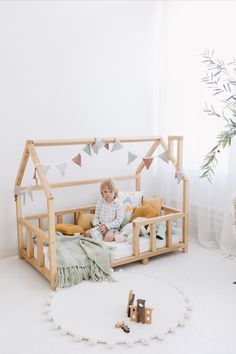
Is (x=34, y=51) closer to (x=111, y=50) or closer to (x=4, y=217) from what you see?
(x=111, y=50)

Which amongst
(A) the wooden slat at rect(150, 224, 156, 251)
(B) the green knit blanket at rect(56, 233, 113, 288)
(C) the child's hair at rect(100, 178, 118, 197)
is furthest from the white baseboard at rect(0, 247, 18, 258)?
(A) the wooden slat at rect(150, 224, 156, 251)

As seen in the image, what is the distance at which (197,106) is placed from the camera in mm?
3502

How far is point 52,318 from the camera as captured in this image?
86.2 inches

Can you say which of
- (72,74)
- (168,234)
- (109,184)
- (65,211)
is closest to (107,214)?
(109,184)

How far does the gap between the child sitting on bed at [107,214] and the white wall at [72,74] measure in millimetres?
521

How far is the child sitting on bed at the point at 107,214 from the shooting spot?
3141 mm

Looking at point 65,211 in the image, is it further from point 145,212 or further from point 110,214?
point 145,212

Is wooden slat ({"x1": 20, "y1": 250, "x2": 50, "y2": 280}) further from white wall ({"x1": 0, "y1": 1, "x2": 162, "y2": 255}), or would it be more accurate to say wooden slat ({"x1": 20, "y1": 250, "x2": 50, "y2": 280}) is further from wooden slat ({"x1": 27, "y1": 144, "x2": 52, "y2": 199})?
wooden slat ({"x1": 27, "y1": 144, "x2": 52, "y2": 199})

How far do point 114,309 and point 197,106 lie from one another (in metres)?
2.00

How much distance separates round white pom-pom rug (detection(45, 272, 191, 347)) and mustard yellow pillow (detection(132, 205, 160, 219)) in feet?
1.97

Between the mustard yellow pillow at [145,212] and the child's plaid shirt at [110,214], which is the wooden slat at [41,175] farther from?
the mustard yellow pillow at [145,212]

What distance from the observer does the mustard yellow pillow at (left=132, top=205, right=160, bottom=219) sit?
321cm

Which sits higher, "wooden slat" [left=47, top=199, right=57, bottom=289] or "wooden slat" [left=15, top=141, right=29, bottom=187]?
"wooden slat" [left=15, top=141, right=29, bottom=187]

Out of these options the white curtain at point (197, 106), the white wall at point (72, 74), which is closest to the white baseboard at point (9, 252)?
the white wall at point (72, 74)
